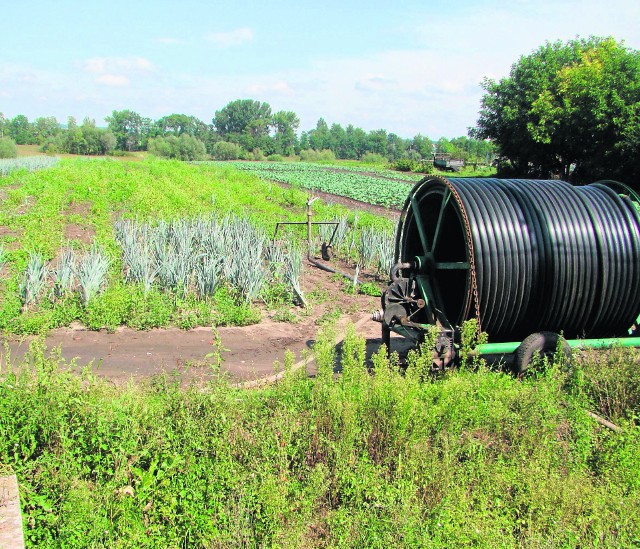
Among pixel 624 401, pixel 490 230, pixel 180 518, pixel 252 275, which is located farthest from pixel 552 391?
pixel 252 275

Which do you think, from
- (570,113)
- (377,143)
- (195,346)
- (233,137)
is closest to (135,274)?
(195,346)

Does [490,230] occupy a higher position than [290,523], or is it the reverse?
[490,230]

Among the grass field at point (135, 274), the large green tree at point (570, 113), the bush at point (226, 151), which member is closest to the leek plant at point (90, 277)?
the grass field at point (135, 274)

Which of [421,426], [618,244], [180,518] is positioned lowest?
[180,518]

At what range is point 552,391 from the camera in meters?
4.93

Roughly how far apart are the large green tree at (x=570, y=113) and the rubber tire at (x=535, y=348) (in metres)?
17.4

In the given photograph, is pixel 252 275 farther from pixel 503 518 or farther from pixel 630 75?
pixel 630 75

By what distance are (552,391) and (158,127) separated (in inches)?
4964

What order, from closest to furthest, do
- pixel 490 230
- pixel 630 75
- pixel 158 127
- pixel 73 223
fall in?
pixel 490 230
pixel 73 223
pixel 630 75
pixel 158 127

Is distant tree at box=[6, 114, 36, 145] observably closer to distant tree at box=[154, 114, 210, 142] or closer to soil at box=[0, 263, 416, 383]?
distant tree at box=[154, 114, 210, 142]

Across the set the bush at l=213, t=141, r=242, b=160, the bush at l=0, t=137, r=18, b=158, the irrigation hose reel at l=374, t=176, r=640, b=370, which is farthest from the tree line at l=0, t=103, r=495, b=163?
the irrigation hose reel at l=374, t=176, r=640, b=370

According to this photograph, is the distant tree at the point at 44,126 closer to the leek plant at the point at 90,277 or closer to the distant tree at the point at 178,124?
the distant tree at the point at 178,124

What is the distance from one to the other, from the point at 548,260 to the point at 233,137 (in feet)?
371

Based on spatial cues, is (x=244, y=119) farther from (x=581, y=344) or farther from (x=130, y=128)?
(x=581, y=344)
